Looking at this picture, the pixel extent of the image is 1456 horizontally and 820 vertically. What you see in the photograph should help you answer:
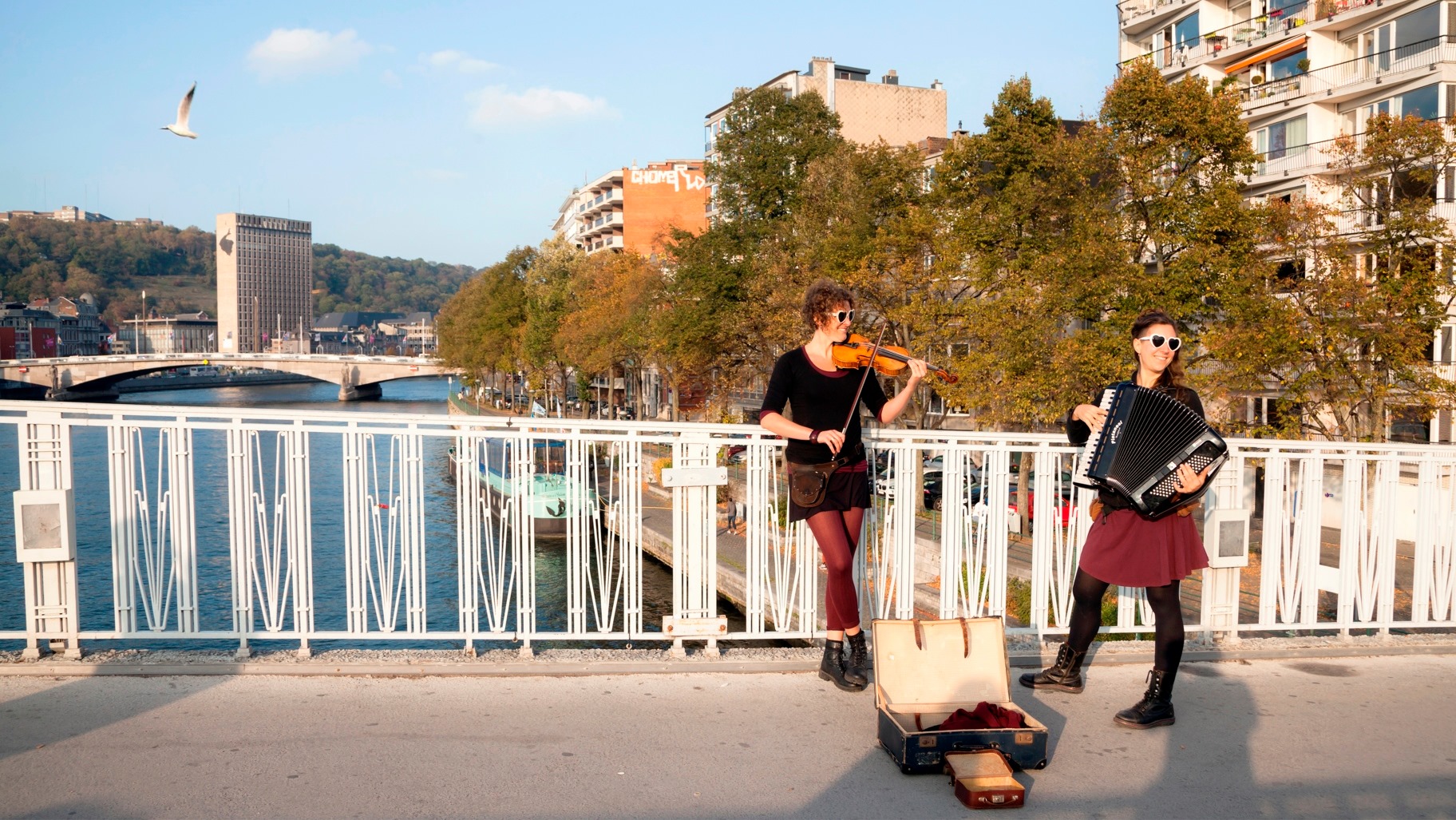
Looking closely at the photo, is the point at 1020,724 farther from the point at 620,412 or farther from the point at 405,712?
the point at 620,412

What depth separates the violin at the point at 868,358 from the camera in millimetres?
5453

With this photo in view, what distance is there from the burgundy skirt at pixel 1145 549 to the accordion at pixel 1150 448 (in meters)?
0.13

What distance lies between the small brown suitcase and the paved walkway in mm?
83

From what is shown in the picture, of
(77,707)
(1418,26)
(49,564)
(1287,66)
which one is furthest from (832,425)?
(1287,66)

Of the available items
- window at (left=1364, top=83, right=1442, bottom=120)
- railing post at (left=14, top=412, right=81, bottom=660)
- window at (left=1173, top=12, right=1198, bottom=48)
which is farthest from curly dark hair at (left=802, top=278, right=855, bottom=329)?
window at (left=1173, top=12, right=1198, bottom=48)

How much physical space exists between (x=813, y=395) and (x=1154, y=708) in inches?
81.3

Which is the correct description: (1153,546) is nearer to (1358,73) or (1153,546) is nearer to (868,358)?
(868,358)

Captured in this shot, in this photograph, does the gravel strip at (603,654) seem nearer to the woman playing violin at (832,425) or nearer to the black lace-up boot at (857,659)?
the black lace-up boot at (857,659)

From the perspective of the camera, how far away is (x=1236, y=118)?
30859 millimetres

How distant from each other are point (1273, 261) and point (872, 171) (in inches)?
463

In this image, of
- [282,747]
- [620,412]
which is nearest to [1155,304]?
[282,747]

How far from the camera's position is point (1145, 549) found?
544 cm

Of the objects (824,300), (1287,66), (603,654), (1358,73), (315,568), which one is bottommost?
(315,568)

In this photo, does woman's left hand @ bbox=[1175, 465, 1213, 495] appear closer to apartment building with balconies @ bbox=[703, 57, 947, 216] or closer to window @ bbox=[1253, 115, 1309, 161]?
window @ bbox=[1253, 115, 1309, 161]
